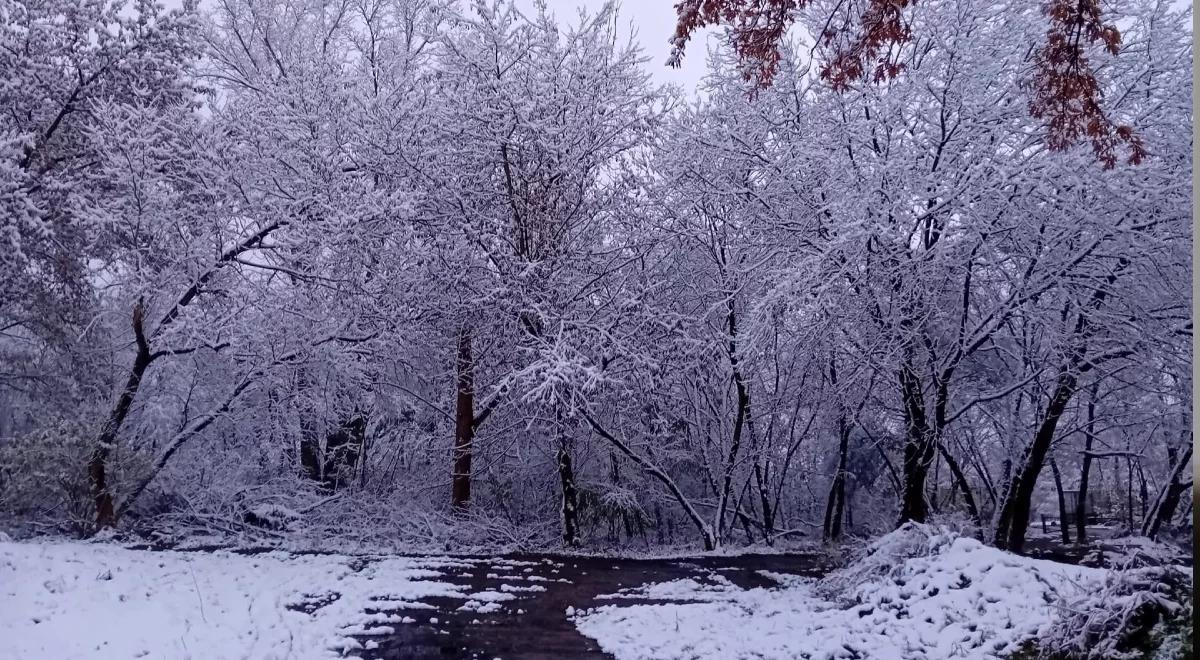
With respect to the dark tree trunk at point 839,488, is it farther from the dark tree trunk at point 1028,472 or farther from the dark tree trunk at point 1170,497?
the dark tree trunk at point 1170,497

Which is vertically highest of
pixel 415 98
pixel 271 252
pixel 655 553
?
pixel 415 98

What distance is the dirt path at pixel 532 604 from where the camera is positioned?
6266 mm

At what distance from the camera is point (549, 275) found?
1252 cm

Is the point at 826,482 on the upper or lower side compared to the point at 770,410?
lower

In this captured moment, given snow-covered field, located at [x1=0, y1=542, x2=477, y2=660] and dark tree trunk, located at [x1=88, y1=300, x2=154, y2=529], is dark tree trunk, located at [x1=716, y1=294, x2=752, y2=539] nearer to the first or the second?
snow-covered field, located at [x1=0, y1=542, x2=477, y2=660]

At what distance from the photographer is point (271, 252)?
1231 cm

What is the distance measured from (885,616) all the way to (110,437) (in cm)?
997

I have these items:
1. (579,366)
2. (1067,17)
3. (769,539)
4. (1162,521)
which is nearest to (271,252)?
(579,366)

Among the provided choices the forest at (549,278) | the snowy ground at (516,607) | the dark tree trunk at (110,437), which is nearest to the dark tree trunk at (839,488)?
the forest at (549,278)

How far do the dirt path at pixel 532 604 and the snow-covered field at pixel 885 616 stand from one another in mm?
392

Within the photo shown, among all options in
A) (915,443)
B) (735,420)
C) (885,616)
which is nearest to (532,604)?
(885,616)

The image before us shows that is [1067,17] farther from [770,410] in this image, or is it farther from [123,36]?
[123,36]

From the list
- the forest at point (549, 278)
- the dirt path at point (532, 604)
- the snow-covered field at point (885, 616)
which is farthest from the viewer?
the forest at point (549, 278)

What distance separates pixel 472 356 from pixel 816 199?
18.3 feet
